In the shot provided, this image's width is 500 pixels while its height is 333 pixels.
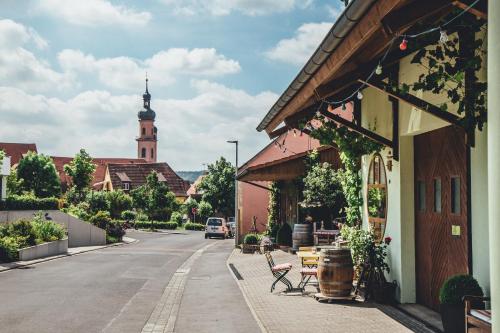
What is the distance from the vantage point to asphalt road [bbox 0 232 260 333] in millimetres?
10781

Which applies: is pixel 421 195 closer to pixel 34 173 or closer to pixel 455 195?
pixel 455 195

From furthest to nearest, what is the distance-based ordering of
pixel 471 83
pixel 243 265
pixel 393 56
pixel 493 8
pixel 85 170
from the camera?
pixel 85 170, pixel 243 265, pixel 393 56, pixel 471 83, pixel 493 8

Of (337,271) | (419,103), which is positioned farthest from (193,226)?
(419,103)

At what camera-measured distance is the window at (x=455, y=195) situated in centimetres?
960

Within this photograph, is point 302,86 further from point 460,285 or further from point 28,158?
point 28,158

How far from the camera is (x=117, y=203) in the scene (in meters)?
68.8

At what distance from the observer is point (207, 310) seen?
12188 mm

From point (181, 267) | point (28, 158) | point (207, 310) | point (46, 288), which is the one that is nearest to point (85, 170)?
point (28, 158)

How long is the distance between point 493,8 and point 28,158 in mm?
75683

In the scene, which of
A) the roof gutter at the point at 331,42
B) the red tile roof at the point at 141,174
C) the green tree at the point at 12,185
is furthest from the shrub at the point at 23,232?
the red tile roof at the point at 141,174

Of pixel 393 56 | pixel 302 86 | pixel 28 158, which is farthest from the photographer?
pixel 28 158

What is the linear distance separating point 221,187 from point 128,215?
34.4 ft

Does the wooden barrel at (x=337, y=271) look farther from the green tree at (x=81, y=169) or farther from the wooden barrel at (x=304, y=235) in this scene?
the green tree at (x=81, y=169)

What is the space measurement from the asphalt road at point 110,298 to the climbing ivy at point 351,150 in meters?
3.29
